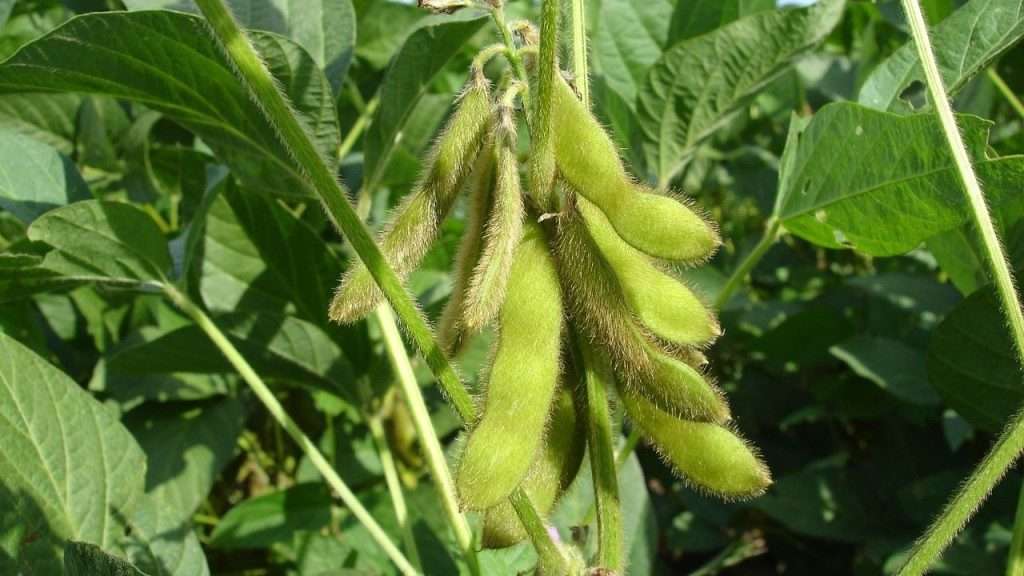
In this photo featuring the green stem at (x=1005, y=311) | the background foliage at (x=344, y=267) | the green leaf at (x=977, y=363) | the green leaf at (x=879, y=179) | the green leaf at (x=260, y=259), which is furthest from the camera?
the green leaf at (x=260, y=259)

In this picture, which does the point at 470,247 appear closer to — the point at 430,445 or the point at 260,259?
the point at 430,445

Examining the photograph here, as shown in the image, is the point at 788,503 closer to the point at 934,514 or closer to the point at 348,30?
the point at 934,514

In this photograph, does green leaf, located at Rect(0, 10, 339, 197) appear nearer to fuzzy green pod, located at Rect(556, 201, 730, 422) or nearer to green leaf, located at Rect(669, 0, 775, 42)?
fuzzy green pod, located at Rect(556, 201, 730, 422)

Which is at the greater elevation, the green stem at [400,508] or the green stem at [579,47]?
the green stem at [579,47]

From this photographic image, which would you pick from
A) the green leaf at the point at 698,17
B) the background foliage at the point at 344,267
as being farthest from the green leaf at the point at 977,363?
the green leaf at the point at 698,17

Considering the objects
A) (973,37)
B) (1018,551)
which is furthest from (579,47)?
(1018,551)

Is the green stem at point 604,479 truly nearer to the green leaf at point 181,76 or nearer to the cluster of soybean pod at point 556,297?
the cluster of soybean pod at point 556,297

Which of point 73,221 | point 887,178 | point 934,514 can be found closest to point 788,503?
point 934,514

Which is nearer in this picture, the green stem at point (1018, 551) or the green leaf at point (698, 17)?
the green stem at point (1018, 551)
